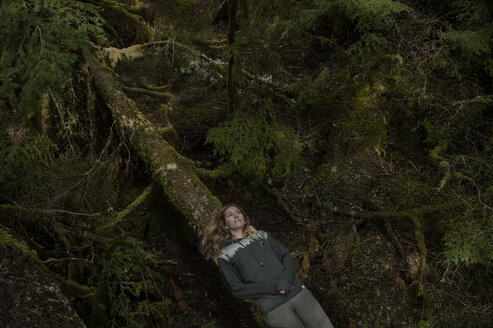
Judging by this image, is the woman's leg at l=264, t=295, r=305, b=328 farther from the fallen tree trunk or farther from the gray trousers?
the fallen tree trunk

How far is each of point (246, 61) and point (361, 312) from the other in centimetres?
611

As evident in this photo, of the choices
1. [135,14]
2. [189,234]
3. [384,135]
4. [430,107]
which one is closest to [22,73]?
[189,234]

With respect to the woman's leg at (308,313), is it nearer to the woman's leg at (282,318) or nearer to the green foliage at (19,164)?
the woman's leg at (282,318)

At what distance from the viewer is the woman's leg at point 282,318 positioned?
359cm

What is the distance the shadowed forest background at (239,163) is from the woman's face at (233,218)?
1.99 ft

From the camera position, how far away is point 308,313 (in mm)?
3703

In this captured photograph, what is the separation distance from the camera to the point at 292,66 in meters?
9.09

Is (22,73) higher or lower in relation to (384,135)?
higher

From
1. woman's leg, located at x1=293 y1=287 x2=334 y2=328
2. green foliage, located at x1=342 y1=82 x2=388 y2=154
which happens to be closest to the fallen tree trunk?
woman's leg, located at x1=293 y1=287 x2=334 y2=328

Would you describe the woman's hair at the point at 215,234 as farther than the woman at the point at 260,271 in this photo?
Yes

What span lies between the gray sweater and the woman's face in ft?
0.56

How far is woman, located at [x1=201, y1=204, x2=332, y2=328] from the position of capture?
11.8 feet

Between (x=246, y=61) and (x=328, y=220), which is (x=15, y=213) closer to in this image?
(x=328, y=220)

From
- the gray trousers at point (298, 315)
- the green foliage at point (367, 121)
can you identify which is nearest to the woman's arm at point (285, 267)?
the gray trousers at point (298, 315)
